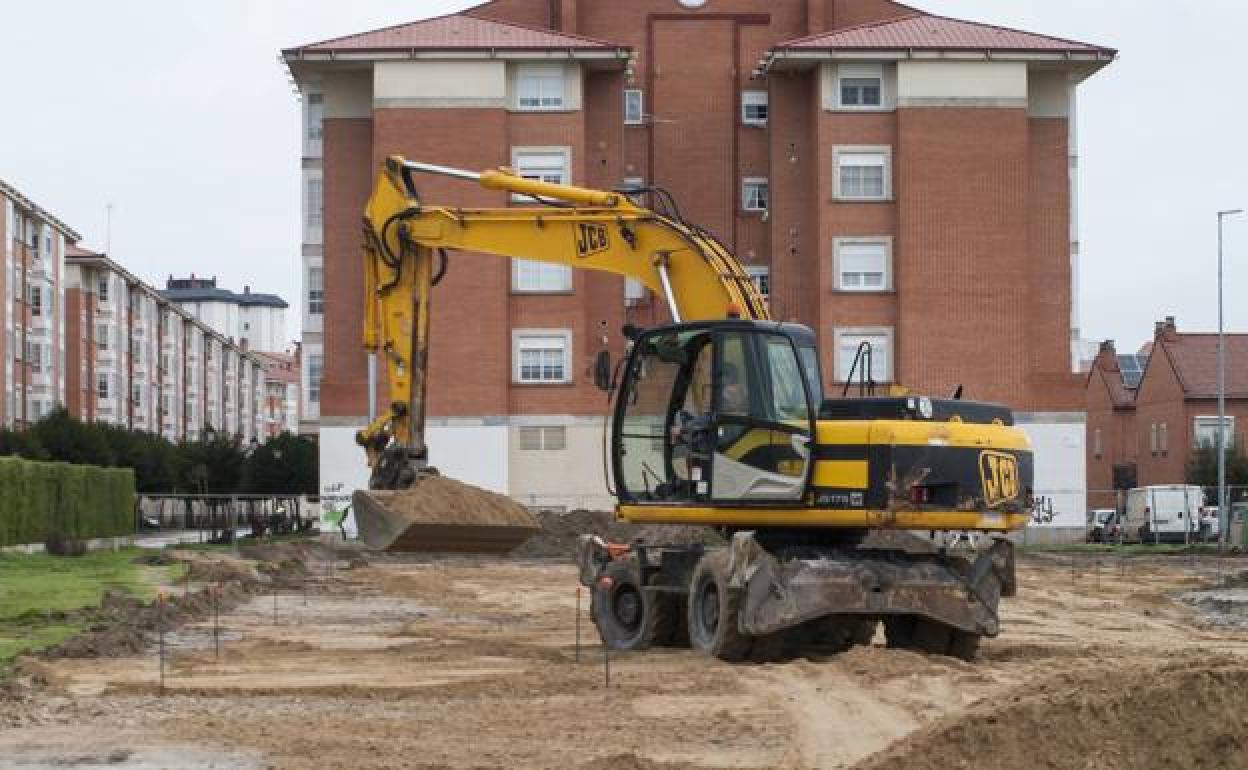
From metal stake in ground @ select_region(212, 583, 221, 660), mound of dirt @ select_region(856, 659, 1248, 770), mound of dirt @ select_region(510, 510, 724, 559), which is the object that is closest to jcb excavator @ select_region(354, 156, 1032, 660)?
metal stake in ground @ select_region(212, 583, 221, 660)

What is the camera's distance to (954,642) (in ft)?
66.5

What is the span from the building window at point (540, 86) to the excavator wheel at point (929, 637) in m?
43.9

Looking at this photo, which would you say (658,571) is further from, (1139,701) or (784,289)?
(784,289)

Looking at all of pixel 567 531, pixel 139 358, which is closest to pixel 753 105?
pixel 567 531

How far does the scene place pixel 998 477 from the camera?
19.9 m

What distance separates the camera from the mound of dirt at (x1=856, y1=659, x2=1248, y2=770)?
10547 millimetres

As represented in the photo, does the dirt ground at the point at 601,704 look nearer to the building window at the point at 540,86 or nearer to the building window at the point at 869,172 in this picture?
the building window at the point at 869,172

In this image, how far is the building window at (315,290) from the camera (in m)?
66.6

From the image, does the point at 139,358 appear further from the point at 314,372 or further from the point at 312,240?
the point at 312,240

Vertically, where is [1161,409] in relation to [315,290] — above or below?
below

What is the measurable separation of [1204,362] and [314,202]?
1712 inches

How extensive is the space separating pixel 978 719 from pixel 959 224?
5271 centimetres

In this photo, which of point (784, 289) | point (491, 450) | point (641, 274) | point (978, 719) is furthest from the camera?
point (784, 289)

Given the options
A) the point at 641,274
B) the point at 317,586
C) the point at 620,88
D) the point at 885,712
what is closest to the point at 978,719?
the point at 885,712
